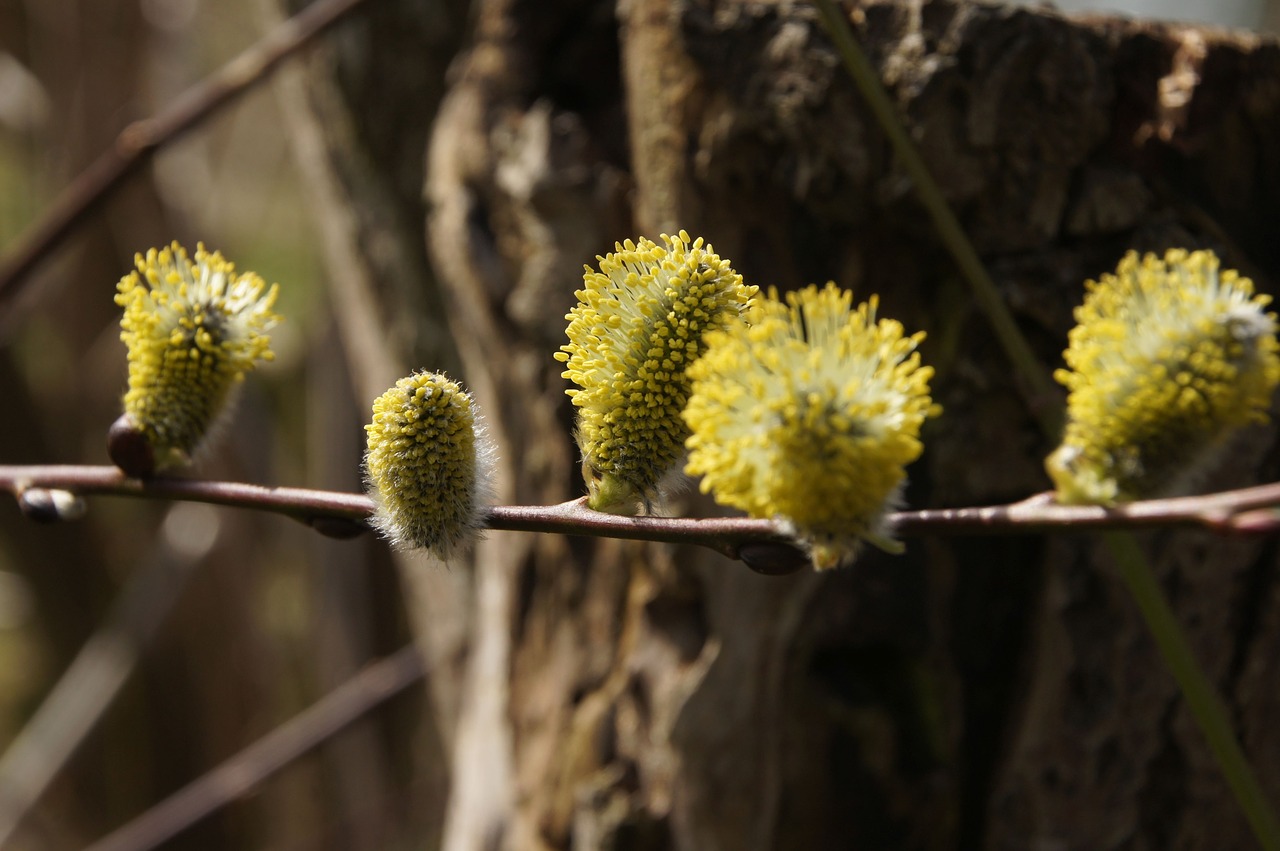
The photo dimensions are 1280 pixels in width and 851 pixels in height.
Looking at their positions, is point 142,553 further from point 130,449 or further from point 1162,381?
point 1162,381

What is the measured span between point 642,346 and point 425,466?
163mm

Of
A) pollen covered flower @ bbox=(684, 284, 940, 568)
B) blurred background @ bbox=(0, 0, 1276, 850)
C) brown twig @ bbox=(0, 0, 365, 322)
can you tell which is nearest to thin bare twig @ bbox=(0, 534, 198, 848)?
blurred background @ bbox=(0, 0, 1276, 850)

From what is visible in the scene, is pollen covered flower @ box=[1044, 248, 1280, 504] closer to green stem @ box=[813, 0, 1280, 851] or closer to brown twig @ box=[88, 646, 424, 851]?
green stem @ box=[813, 0, 1280, 851]

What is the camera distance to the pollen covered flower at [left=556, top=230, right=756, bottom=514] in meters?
0.64

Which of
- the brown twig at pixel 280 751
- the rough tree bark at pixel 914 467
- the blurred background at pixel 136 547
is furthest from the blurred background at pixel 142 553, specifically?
the rough tree bark at pixel 914 467

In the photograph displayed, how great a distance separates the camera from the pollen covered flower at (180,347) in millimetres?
773

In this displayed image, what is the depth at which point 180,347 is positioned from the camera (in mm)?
780

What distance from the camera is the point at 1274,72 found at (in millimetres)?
1066

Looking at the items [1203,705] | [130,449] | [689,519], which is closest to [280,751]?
[130,449]

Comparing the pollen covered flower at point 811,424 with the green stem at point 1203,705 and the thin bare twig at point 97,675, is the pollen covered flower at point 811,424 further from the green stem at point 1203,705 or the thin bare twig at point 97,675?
the thin bare twig at point 97,675

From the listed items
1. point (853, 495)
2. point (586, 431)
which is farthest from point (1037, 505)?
point (586, 431)

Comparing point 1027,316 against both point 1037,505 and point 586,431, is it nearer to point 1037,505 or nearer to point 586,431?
point 1037,505

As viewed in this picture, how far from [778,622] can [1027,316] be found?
432mm

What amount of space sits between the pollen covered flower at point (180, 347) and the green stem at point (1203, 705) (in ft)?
2.16
